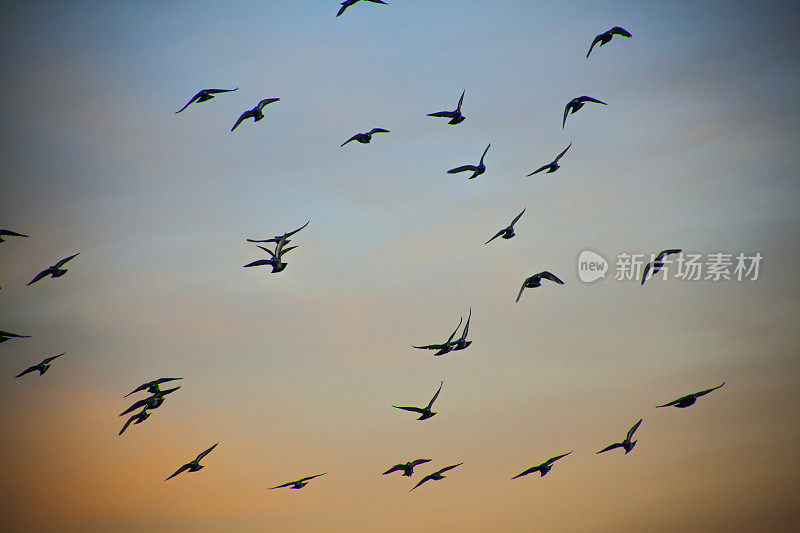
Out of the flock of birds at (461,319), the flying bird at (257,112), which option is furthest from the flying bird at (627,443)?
the flying bird at (257,112)

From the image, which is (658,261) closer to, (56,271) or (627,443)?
(627,443)

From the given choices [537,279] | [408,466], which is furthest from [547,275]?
[408,466]

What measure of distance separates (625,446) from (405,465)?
→ 54.6 ft

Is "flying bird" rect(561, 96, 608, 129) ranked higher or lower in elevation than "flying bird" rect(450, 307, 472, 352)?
higher

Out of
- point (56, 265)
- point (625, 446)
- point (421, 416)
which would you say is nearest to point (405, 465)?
point (421, 416)

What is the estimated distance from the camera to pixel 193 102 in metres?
59.4

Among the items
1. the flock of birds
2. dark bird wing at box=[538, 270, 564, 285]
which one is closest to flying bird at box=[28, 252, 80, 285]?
the flock of birds

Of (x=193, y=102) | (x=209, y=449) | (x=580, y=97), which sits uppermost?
(x=580, y=97)

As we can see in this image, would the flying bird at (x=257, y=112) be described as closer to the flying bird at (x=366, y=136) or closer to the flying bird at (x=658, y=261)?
the flying bird at (x=366, y=136)

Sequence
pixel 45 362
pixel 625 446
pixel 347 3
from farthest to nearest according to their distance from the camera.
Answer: pixel 45 362
pixel 625 446
pixel 347 3

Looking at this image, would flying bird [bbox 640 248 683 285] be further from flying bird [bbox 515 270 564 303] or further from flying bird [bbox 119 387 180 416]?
flying bird [bbox 119 387 180 416]

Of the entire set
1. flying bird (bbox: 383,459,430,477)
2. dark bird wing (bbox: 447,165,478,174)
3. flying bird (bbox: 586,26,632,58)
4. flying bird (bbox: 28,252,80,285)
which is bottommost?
flying bird (bbox: 383,459,430,477)

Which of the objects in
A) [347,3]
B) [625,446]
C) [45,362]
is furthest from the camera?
[45,362]

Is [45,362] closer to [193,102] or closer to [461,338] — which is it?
[193,102]
